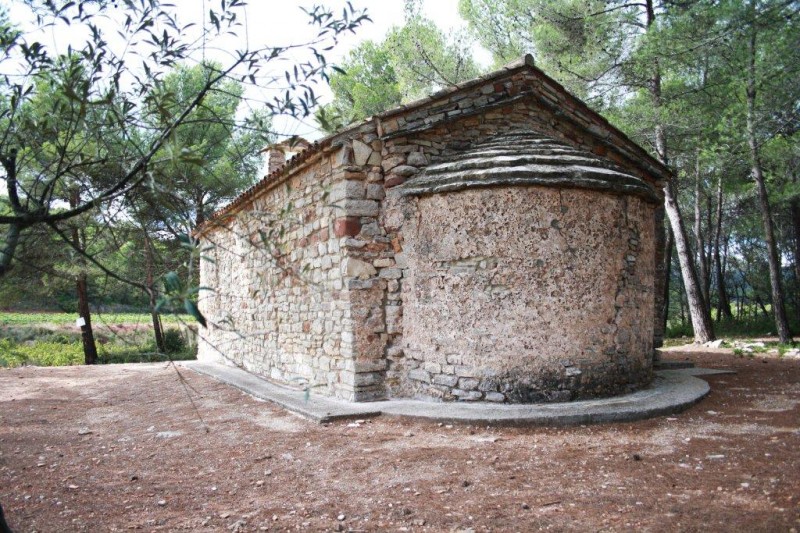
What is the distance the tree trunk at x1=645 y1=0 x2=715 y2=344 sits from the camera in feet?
44.5

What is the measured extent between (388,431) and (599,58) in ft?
40.1

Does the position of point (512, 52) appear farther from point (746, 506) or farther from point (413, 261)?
point (746, 506)

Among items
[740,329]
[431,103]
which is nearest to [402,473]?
[431,103]

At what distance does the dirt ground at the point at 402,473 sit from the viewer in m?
3.52

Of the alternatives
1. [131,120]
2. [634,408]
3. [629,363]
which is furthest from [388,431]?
[131,120]

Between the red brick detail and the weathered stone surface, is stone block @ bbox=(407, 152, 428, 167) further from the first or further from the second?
the red brick detail

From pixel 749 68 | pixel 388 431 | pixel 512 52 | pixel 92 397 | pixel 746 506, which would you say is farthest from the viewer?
pixel 512 52

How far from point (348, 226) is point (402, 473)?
3250 mm

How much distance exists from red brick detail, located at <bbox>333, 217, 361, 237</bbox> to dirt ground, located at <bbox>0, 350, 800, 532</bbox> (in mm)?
2190

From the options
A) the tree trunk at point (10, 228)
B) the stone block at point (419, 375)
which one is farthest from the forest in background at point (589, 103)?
the stone block at point (419, 375)

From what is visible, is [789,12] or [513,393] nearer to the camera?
[513,393]

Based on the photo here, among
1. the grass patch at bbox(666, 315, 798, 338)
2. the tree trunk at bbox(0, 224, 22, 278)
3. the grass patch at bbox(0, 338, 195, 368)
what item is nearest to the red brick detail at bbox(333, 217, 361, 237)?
the tree trunk at bbox(0, 224, 22, 278)

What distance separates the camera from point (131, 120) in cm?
285

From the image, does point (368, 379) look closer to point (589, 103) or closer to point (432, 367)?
point (432, 367)
